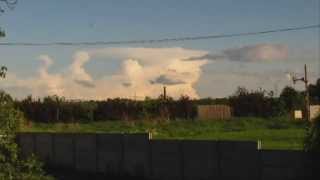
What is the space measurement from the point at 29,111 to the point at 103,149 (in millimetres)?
44876

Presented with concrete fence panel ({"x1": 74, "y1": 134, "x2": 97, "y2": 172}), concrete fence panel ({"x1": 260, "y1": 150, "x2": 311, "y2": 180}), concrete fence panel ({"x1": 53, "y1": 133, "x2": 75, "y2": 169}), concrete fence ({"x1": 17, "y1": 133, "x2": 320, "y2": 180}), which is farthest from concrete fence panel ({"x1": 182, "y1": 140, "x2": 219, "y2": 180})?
concrete fence panel ({"x1": 53, "y1": 133, "x2": 75, "y2": 169})

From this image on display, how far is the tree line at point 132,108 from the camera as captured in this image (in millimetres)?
67250

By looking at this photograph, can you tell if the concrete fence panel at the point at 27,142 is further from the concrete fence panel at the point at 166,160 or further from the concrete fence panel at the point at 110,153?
the concrete fence panel at the point at 166,160

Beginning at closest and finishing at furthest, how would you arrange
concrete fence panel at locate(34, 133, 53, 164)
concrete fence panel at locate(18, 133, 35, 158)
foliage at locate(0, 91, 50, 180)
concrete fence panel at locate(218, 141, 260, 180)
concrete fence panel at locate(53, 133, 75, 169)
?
foliage at locate(0, 91, 50, 180), concrete fence panel at locate(218, 141, 260, 180), concrete fence panel at locate(53, 133, 75, 169), concrete fence panel at locate(34, 133, 53, 164), concrete fence panel at locate(18, 133, 35, 158)

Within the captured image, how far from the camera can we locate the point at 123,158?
2433 cm

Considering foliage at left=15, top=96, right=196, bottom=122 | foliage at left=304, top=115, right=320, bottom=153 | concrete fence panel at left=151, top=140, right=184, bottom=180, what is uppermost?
foliage at left=15, top=96, right=196, bottom=122

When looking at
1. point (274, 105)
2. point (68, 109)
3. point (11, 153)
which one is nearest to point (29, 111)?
point (68, 109)

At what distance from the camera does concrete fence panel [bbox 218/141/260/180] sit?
60.4ft

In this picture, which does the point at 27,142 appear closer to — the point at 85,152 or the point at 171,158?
the point at 85,152

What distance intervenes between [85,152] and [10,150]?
17848mm

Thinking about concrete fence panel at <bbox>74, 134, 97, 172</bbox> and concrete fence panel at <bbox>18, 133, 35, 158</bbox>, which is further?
concrete fence panel at <bbox>18, 133, 35, 158</bbox>

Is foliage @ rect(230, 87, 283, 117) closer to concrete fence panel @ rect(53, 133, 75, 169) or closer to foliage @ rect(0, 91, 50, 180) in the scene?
concrete fence panel @ rect(53, 133, 75, 169)

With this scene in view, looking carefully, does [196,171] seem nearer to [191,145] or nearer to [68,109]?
[191,145]

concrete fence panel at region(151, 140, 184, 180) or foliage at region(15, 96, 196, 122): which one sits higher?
foliage at region(15, 96, 196, 122)
